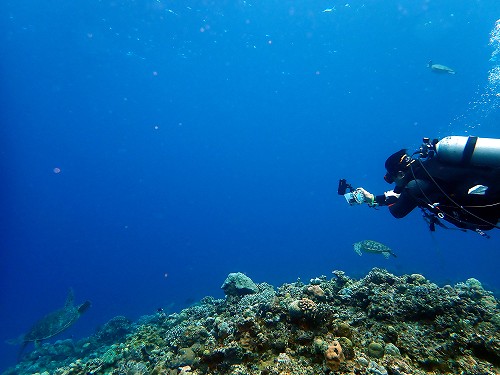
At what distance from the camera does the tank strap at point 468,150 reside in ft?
14.7

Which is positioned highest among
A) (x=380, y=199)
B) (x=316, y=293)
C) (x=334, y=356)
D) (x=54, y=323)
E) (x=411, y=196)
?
(x=54, y=323)

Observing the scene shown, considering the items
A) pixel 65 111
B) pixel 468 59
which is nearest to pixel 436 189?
pixel 65 111

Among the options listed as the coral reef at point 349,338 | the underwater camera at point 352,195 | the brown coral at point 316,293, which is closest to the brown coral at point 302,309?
the coral reef at point 349,338

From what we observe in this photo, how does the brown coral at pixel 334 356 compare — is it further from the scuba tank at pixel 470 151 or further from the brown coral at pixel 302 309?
the scuba tank at pixel 470 151

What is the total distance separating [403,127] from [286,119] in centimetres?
4491

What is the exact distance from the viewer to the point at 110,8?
3020 centimetres

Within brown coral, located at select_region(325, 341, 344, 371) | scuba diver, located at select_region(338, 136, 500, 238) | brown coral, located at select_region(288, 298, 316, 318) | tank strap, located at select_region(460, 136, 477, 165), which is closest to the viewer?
brown coral, located at select_region(325, 341, 344, 371)

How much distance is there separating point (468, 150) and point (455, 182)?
571 mm

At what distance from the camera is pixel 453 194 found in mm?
4688

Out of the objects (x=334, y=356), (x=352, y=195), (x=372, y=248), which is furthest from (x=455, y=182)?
(x=372, y=248)

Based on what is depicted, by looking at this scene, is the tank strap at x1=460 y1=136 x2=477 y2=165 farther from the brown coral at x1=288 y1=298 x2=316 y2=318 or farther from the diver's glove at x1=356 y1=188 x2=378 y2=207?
the brown coral at x1=288 y1=298 x2=316 y2=318

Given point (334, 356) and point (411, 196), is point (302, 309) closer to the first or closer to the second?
point (334, 356)

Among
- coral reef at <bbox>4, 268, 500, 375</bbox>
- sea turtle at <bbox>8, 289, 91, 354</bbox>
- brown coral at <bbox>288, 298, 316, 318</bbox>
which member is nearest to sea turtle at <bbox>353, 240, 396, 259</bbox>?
coral reef at <bbox>4, 268, 500, 375</bbox>

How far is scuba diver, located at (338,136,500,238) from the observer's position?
433cm
